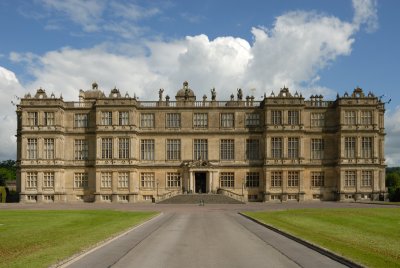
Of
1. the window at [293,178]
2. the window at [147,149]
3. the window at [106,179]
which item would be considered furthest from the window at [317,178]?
the window at [106,179]

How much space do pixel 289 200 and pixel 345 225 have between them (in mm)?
44972

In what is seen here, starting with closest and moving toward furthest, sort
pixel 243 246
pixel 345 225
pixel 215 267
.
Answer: pixel 215 267 < pixel 243 246 < pixel 345 225

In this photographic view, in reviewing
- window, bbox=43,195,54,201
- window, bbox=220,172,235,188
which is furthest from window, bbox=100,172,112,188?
window, bbox=220,172,235,188

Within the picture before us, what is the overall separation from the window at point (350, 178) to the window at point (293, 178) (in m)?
7.62

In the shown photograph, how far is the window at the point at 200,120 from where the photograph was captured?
264 feet

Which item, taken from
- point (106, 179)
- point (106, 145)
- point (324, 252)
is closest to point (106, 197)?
point (106, 179)

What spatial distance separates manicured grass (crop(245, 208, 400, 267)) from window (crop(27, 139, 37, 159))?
51.5 m

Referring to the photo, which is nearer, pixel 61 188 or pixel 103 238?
pixel 103 238

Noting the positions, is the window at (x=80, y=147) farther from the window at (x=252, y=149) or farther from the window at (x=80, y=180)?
the window at (x=252, y=149)

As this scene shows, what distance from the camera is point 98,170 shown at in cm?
7775

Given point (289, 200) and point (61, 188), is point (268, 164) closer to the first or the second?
point (289, 200)

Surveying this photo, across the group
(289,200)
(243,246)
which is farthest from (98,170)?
(243,246)

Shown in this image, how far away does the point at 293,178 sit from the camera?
77.9 metres

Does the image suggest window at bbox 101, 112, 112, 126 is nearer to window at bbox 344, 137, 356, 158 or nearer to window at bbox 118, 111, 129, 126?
window at bbox 118, 111, 129, 126
